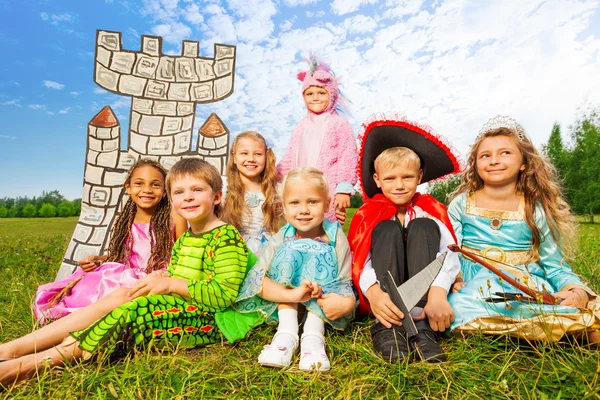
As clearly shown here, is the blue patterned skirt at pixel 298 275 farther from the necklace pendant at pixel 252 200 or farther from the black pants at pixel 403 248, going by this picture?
the necklace pendant at pixel 252 200

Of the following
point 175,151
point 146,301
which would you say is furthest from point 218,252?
point 175,151

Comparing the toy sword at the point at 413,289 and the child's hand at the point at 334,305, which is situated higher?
the toy sword at the point at 413,289

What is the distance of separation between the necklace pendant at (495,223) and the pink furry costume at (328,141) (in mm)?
1324

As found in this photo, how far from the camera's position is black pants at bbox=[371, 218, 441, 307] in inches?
93.7

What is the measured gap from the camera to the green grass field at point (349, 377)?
1.73m

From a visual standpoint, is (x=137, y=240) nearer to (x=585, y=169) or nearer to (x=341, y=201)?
(x=341, y=201)

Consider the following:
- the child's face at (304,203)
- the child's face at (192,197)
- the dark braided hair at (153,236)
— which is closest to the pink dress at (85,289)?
the dark braided hair at (153,236)

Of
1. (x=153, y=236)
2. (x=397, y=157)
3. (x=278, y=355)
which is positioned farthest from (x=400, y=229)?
(x=153, y=236)

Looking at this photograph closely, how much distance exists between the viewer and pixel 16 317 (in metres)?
3.03

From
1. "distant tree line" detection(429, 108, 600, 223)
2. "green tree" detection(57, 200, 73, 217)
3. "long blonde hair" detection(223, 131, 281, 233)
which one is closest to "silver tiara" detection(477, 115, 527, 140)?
"long blonde hair" detection(223, 131, 281, 233)

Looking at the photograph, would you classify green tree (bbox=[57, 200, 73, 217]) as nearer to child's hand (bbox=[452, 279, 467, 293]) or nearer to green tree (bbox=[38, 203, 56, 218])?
green tree (bbox=[38, 203, 56, 218])

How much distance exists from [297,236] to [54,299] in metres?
1.81

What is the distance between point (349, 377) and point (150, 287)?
1.20m

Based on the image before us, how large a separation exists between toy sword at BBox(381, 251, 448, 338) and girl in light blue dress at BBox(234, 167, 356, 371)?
282 mm
